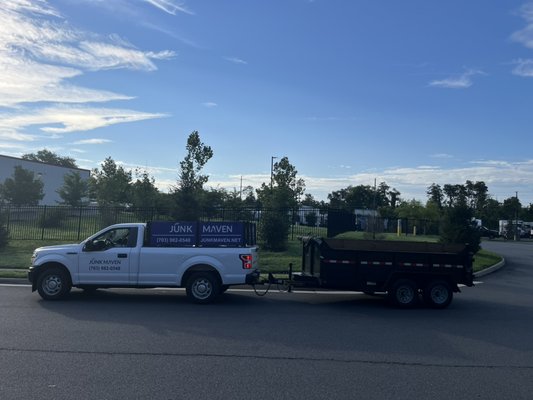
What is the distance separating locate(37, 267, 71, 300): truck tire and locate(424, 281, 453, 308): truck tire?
27.2 feet

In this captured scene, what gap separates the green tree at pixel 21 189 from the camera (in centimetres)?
5381

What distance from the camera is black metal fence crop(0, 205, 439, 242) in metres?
24.4

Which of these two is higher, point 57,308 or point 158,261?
point 158,261

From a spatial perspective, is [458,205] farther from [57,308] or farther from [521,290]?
[57,308]

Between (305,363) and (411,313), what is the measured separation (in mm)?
5117

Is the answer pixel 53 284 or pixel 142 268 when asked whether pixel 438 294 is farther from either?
pixel 53 284

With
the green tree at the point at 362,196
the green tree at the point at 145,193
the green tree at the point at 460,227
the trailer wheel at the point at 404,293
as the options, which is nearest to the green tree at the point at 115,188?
the green tree at the point at 145,193

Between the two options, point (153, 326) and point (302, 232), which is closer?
point (153, 326)

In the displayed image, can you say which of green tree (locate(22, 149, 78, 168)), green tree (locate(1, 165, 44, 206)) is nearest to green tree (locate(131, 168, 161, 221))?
green tree (locate(1, 165, 44, 206))

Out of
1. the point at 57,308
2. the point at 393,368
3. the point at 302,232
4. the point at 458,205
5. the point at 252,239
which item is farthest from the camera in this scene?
the point at 302,232

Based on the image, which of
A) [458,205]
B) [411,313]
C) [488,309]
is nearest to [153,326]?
[411,313]

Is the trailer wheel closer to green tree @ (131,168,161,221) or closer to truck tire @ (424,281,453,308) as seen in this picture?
truck tire @ (424,281,453,308)

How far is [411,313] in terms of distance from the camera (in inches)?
440

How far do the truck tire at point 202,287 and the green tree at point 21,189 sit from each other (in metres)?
47.1
